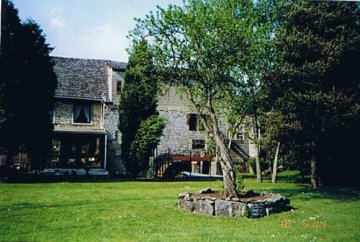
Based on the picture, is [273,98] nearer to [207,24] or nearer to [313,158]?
[313,158]

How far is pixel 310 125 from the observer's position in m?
11.0

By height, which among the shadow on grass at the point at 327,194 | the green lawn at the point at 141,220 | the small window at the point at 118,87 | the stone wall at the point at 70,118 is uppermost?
the small window at the point at 118,87

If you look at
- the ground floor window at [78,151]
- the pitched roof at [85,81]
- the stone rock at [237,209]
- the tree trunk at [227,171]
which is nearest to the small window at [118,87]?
the pitched roof at [85,81]

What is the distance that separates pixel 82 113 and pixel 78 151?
2.32 metres

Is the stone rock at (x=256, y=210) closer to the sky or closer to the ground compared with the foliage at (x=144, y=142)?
closer to the ground

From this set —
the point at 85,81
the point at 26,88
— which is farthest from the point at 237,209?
the point at 85,81

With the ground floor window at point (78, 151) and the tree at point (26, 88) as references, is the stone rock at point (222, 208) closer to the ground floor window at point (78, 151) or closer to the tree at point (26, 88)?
the tree at point (26, 88)

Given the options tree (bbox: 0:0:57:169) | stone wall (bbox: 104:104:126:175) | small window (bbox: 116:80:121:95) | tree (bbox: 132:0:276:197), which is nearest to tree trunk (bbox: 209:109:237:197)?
tree (bbox: 132:0:276:197)

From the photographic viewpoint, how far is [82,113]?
60.9 feet

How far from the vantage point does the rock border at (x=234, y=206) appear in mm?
7703

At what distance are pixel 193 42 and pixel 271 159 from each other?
10.7 m

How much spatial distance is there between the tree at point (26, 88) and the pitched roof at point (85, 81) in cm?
294

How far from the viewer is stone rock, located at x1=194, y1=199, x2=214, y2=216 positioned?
7855 mm

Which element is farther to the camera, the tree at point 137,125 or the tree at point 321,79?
the tree at point 137,125
